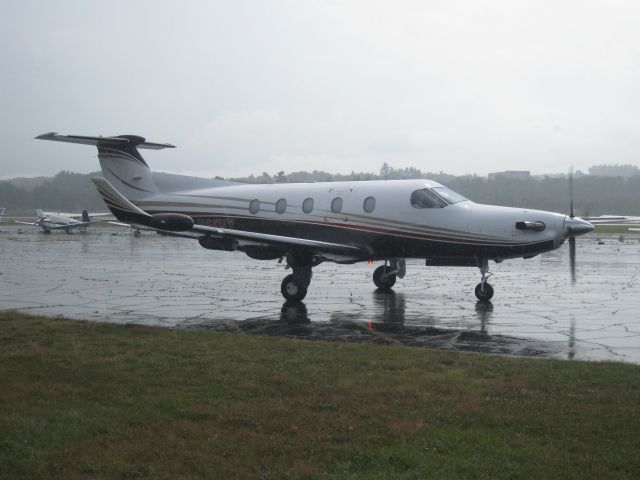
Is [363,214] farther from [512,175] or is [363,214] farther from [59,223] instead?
[59,223]

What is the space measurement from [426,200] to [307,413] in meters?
11.2

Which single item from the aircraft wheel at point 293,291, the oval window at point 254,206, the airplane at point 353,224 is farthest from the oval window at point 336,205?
the oval window at point 254,206

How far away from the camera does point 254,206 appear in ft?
Answer: 66.5

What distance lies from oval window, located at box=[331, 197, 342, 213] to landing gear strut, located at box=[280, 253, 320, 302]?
1503mm

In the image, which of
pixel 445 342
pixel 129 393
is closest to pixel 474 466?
pixel 129 393

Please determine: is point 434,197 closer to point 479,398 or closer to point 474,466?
point 479,398

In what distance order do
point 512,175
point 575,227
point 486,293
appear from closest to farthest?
1. point 575,227
2. point 486,293
3. point 512,175

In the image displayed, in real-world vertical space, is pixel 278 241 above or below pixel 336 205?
below

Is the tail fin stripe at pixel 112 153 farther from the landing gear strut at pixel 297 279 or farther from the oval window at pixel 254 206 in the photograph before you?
the landing gear strut at pixel 297 279

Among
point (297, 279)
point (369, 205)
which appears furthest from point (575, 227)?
point (297, 279)

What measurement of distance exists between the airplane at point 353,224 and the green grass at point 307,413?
21.1 feet

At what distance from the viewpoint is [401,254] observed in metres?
18.2

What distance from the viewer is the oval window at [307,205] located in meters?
19.2

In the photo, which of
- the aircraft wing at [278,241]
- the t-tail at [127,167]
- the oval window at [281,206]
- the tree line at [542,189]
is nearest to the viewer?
the aircraft wing at [278,241]
